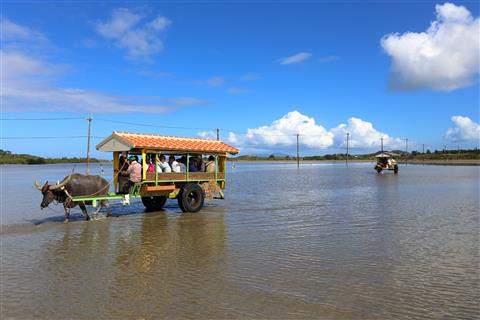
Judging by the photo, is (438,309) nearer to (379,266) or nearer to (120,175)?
(379,266)

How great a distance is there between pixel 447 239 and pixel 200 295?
21.9 ft

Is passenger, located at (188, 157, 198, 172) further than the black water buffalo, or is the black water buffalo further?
passenger, located at (188, 157, 198, 172)

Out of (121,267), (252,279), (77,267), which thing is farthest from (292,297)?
(77,267)

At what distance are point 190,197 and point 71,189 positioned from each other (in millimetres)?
4109

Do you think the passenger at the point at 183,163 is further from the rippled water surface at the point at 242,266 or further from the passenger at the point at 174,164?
the rippled water surface at the point at 242,266

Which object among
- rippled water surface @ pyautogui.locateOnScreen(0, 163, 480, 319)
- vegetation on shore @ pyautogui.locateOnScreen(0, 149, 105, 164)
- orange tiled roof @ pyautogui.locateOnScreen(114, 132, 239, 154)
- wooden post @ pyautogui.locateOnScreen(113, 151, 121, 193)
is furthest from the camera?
vegetation on shore @ pyautogui.locateOnScreen(0, 149, 105, 164)

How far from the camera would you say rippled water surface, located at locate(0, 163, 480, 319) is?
17.2 feet

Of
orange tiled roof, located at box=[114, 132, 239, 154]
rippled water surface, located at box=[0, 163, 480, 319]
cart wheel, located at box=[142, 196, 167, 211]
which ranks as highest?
orange tiled roof, located at box=[114, 132, 239, 154]

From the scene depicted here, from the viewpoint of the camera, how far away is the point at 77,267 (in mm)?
7023

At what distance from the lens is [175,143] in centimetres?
1364

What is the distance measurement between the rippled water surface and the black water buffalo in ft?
2.24

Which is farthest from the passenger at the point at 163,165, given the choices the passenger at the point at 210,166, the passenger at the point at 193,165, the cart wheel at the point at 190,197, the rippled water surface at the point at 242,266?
the passenger at the point at 210,166

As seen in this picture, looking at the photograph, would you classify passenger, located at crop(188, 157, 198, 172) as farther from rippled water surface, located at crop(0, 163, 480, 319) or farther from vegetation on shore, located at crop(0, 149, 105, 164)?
vegetation on shore, located at crop(0, 149, 105, 164)

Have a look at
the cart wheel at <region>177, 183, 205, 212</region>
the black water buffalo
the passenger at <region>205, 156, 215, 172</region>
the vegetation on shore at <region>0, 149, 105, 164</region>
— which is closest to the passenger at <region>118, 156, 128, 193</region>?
the black water buffalo
